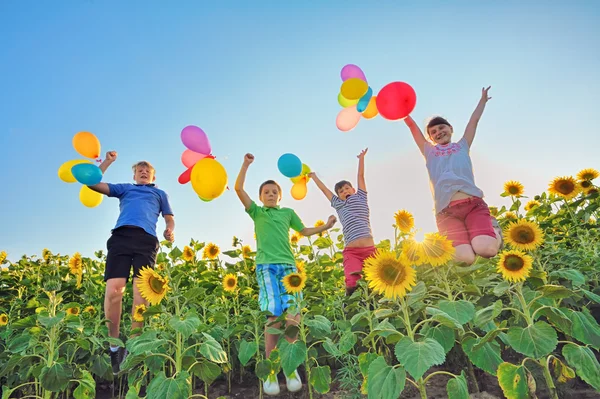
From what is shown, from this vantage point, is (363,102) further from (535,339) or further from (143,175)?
(535,339)

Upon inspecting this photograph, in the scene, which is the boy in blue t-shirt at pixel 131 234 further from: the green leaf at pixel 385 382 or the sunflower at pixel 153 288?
the green leaf at pixel 385 382

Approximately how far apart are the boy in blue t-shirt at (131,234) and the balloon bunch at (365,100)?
8.03 ft

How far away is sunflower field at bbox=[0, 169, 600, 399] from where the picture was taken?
1795 mm

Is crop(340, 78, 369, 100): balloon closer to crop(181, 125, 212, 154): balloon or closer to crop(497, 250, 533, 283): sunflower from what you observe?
crop(181, 125, 212, 154): balloon

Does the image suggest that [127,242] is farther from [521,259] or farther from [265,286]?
[521,259]

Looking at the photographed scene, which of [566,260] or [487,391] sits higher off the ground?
[566,260]

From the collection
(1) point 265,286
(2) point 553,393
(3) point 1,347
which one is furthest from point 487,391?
(3) point 1,347

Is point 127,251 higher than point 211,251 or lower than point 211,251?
lower

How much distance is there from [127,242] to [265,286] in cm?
152

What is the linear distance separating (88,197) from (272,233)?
2.48 metres

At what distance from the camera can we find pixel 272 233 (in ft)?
12.4

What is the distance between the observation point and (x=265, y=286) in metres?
3.53

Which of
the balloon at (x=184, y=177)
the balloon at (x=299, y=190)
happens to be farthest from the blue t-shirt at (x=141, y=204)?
the balloon at (x=299, y=190)

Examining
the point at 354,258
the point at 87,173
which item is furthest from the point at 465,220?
the point at 87,173
